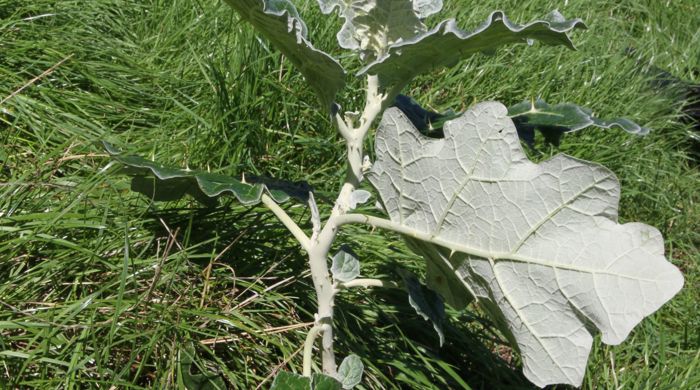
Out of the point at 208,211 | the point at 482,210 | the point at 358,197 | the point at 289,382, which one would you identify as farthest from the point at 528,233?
the point at 208,211

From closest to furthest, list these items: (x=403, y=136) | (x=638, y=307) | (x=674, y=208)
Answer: (x=638, y=307) → (x=403, y=136) → (x=674, y=208)

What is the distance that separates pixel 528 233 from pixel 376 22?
0.40 metres

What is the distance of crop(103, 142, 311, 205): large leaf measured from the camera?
128cm

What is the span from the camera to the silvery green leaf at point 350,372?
4.16ft

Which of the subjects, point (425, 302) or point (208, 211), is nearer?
point (425, 302)

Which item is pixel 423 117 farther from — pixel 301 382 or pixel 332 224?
pixel 301 382

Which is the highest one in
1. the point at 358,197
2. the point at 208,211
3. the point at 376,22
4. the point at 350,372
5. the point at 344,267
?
the point at 376,22

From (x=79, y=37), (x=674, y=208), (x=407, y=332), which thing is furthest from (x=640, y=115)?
(x=79, y=37)

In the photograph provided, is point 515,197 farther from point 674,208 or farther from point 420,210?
point 674,208

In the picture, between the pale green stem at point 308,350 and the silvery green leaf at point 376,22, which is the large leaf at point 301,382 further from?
the silvery green leaf at point 376,22

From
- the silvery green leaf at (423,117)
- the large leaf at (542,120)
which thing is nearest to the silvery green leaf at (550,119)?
the large leaf at (542,120)

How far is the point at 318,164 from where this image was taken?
8.25ft

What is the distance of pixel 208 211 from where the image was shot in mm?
1871

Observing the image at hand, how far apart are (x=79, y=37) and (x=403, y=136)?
1.63m
